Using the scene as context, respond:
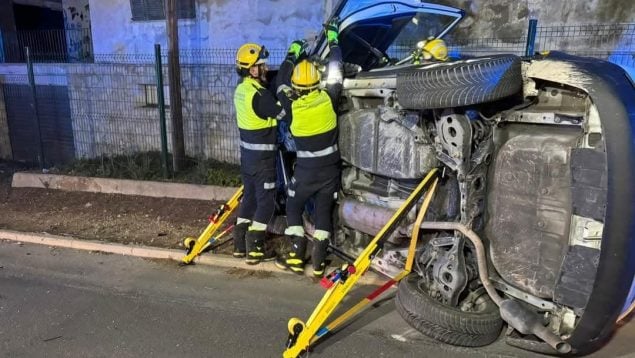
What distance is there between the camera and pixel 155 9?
9.82m

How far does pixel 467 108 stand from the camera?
3035 millimetres

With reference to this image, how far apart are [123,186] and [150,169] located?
2.41ft

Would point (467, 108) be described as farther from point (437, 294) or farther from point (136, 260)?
point (136, 260)

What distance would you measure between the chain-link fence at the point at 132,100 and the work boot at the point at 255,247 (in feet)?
10.4

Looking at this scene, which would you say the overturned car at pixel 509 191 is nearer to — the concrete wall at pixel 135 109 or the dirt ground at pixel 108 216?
the dirt ground at pixel 108 216

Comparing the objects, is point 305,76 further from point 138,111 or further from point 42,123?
point 42,123

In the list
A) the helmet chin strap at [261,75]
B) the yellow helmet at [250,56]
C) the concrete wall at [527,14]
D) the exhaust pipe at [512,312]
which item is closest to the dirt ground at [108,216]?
the helmet chin strap at [261,75]

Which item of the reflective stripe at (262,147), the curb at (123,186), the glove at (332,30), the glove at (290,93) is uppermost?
the glove at (332,30)

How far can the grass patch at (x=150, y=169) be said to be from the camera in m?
7.12

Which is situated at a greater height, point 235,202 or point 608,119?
point 608,119

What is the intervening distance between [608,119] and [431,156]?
116 cm

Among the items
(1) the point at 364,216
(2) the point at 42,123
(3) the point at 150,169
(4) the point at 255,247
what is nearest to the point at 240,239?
(4) the point at 255,247

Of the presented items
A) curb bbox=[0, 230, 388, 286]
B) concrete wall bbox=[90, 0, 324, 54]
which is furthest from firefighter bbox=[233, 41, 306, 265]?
concrete wall bbox=[90, 0, 324, 54]

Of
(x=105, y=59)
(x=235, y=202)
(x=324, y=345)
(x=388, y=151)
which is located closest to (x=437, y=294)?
(x=324, y=345)
